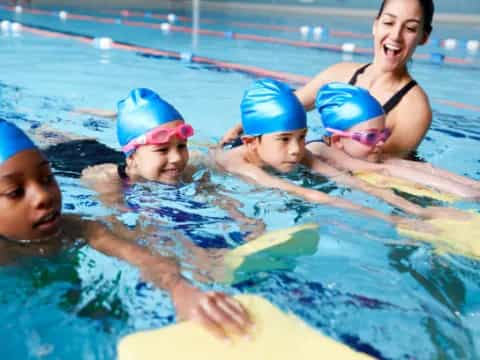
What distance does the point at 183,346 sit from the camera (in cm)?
171

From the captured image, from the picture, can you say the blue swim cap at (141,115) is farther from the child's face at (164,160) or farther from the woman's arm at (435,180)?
the woman's arm at (435,180)

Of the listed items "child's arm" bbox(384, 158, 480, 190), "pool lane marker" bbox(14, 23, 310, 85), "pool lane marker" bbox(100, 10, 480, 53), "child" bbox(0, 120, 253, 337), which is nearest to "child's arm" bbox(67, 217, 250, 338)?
"child" bbox(0, 120, 253, 337)

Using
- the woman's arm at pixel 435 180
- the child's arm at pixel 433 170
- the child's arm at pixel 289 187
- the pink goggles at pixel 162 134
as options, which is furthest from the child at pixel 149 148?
the child's arm at pixel 433 170

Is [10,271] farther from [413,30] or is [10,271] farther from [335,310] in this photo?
[413,30]

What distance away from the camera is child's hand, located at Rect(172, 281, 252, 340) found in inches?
67.8

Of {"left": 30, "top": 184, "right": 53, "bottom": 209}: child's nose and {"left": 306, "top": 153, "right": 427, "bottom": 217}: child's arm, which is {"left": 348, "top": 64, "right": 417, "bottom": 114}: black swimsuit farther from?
{"left": 30, "top": 184, "right": 53, "bottom": 209}: child's nose

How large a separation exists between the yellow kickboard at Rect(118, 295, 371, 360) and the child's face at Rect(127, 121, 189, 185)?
139 centimetres

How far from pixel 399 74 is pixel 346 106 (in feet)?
2.22

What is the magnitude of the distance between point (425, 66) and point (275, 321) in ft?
27.8

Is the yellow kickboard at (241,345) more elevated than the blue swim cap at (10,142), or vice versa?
the blue swim cap at (10,142)

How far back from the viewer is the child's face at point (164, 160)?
3086 mm

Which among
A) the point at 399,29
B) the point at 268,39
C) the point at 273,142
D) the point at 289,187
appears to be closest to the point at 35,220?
the point at 289,187

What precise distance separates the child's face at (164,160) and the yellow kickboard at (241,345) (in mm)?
1393

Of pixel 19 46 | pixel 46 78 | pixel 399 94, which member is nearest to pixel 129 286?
pixel 399 94
